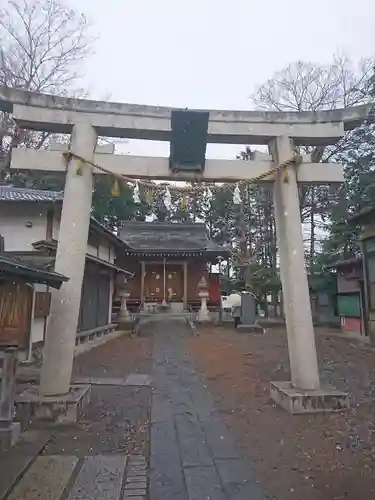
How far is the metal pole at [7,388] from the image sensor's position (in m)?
4.38

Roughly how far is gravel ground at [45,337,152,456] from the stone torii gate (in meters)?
0.70

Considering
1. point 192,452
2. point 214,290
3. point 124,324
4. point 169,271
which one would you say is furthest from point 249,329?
point 192,452

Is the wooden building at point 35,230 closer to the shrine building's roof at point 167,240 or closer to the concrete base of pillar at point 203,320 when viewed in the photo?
the concrete base of pillar at point 203,320

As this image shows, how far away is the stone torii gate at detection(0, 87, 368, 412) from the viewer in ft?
18.4

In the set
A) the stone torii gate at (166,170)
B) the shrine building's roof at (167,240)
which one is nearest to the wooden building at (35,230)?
the stone torii gate at (166,170)

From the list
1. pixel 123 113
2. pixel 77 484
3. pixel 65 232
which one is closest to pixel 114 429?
pixel 77 484

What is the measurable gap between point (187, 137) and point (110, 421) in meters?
4.34

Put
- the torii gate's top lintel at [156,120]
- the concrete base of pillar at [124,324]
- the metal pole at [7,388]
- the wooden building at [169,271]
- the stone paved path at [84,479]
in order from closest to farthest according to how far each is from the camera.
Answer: the stone paved path at [84,479] → the metal pole at [7,388] → the torii gate's top lintel at [156,120] → the concrete base of pillar at [124,324] → the wooden building at [169,271]

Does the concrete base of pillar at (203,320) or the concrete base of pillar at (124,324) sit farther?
the concrete base of pillar at (203,320)

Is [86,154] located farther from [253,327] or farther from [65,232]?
[253,327]

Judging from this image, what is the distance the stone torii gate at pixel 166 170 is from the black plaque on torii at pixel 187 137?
0.14 m

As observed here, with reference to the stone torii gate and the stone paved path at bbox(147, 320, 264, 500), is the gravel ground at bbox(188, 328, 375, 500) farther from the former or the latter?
the stone torii gate

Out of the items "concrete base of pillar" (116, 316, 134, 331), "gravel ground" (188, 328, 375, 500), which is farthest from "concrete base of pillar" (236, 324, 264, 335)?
"gravel ground" (188, 328, 375, 500)

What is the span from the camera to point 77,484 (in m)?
3.56
